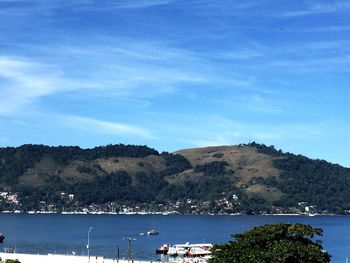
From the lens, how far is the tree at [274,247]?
5588cm

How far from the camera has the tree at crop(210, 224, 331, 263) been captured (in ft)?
183

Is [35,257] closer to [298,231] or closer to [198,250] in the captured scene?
[198,250]

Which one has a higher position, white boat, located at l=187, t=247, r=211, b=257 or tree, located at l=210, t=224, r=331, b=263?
tree, located at l=210, t=224, r=331, b=263

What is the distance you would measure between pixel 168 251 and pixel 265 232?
133m

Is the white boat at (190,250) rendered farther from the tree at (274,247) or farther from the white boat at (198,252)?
the tree at (274,247)

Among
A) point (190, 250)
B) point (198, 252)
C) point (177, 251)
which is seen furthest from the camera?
point (177, 251)

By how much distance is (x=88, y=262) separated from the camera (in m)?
117

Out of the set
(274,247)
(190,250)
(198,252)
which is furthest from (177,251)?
(274,247)

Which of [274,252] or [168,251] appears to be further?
[168,251]

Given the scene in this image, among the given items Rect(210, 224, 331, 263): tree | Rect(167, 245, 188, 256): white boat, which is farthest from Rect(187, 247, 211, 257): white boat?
Rect(210, 224, 331, 263): tree

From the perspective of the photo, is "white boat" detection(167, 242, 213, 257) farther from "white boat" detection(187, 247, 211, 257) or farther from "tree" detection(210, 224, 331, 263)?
"tree" detection(210, 224, 331, 263)

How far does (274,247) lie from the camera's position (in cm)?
5656

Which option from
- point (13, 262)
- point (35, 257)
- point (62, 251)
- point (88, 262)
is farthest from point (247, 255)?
point (62, 251)

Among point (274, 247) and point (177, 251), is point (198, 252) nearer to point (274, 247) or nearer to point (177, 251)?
point (177, 251)
